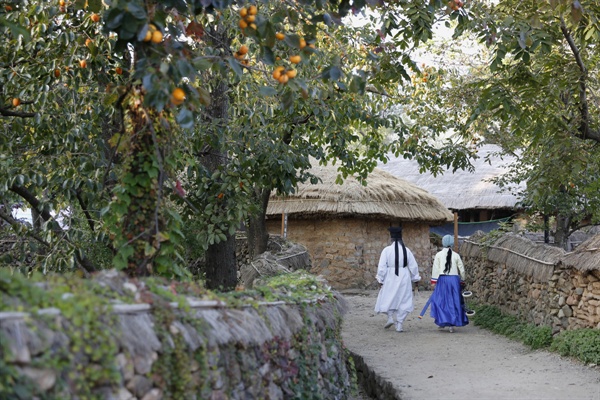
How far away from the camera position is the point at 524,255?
1122cm

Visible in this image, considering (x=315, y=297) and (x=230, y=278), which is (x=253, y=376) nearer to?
(x=315, y=297)

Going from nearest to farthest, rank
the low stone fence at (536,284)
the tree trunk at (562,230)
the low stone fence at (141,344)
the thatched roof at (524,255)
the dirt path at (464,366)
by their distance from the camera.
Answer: the low stone fence at (141,344)
the dirt path at (464,366)
the low stone fence at (536,284)
the thatched roof at (524,255)
the tree trunk at (562,230)

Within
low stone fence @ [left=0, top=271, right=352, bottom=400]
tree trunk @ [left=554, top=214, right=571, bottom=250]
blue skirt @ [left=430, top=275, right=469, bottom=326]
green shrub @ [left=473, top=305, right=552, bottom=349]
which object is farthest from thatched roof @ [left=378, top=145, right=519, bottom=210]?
low stone fence @ [left=0, top=271, right=352, bottom=400]

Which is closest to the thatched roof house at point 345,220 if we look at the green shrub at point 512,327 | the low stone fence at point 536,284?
the low stone fence at point 536,284

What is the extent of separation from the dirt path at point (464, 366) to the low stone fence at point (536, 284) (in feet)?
1.83

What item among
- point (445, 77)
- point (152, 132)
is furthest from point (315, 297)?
point (445, 77)

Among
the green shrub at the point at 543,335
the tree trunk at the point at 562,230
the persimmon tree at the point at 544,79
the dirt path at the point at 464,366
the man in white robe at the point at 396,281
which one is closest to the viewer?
the dirt path at the point at 464,366

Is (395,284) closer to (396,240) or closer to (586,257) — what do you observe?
(396,240)

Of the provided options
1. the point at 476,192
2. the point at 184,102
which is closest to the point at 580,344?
the point at 184,102

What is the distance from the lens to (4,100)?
752 cm

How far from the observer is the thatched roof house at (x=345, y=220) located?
1845 cm

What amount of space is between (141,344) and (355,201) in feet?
49.9

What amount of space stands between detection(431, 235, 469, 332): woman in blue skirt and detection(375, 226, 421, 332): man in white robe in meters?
0.36

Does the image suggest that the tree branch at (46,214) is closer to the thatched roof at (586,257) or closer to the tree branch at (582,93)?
the thatched roof at (586,257)
